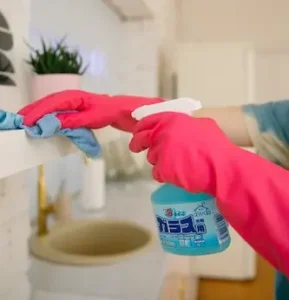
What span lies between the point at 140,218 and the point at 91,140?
2.69ft

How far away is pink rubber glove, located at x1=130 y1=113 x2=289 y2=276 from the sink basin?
0.73m

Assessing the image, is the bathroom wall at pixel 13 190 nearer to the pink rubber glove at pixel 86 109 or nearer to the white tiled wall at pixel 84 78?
the white tiled wall at pixel 84 78

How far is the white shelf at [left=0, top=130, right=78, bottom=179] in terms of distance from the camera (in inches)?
22.8

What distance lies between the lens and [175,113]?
0.70 m

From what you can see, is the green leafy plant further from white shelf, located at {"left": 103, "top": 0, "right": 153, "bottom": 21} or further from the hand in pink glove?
white shelf, located at {"left": 103, "top": 0, "right": 153, "bottom": 21}

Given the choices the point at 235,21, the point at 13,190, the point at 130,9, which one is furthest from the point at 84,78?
the point at 235,21

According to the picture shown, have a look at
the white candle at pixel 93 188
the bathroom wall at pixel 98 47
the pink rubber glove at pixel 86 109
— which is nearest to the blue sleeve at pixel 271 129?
the pink rubber glove at pixel 86 109

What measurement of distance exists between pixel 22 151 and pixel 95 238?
97 centimetres

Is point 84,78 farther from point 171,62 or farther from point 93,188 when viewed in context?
point 171,62

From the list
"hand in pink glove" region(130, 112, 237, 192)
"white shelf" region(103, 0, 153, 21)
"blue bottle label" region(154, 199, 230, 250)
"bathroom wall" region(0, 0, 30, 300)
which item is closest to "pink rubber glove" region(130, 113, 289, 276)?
"hand in pink glove" region(130, 112, 237, 192)

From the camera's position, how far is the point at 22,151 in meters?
0.63

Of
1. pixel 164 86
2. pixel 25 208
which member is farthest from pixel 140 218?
pixel 164 86

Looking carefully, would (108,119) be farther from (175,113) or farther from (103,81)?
(103,81)

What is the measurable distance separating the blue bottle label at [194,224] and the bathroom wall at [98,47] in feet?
2.26
